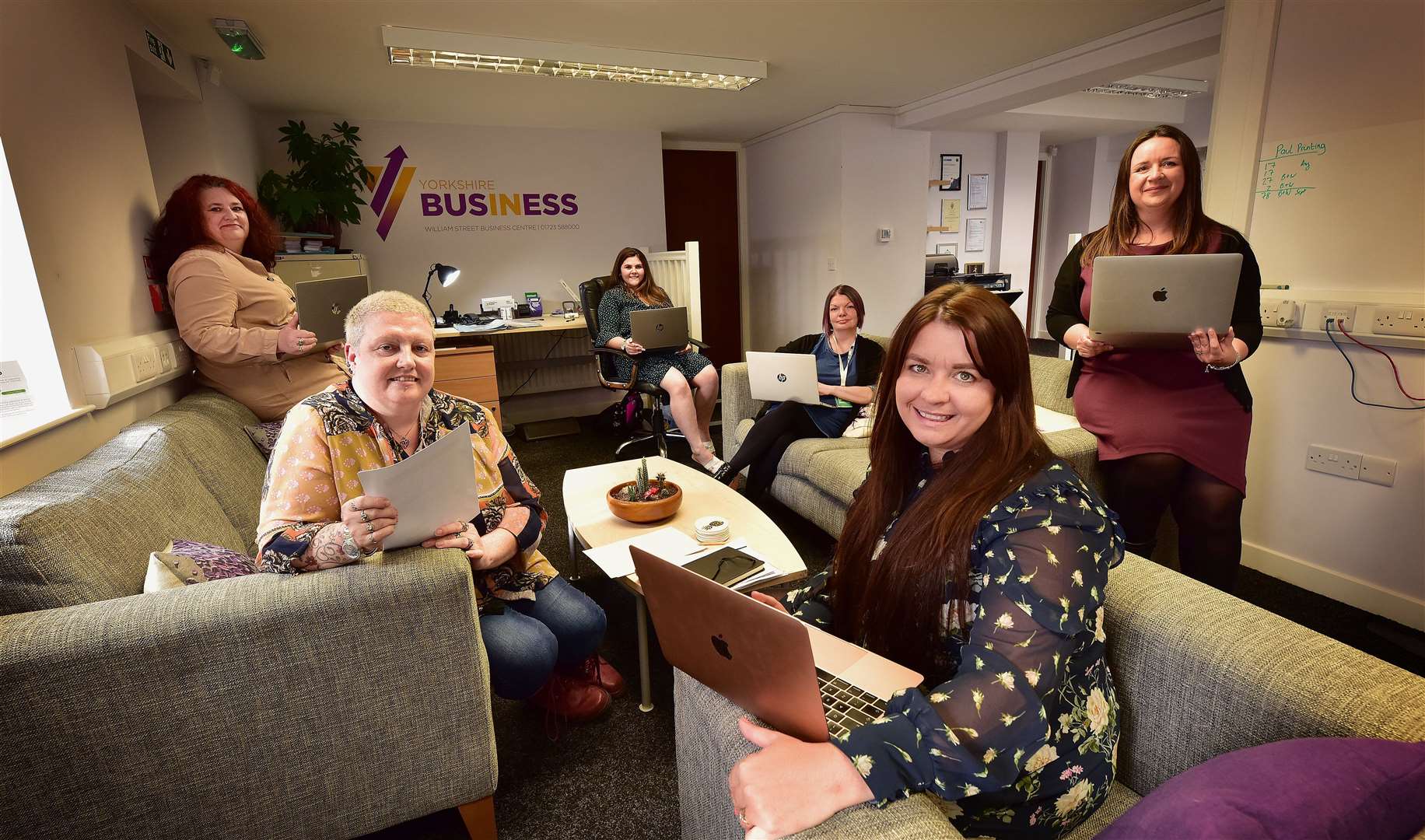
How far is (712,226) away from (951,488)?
18.5 feet

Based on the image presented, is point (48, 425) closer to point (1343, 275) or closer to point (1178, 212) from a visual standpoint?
point (1178, 212)

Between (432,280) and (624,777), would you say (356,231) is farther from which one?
(624,777)

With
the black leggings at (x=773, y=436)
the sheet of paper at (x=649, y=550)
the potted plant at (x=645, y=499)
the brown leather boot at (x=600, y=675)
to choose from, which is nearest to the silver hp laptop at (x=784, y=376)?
the black leggings at (x=773, y=436)

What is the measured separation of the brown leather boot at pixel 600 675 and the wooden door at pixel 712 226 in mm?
4584

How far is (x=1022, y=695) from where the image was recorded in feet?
2.50

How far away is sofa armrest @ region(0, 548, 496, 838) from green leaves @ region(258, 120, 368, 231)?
3326 millimetres

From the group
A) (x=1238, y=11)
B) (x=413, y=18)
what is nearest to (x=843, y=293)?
(x=1238, y=11)

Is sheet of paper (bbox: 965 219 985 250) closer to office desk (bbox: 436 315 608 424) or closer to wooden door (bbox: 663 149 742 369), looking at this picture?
wooden door (bbox: 663 149 742 369)

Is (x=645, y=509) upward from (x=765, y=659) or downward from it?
downward

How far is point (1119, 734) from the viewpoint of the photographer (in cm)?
105

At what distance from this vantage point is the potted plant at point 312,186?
3.75m

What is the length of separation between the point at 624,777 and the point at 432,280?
427cm

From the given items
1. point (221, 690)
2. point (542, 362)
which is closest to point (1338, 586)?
point (221, 690)

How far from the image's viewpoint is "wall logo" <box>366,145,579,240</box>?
15.5 ft
